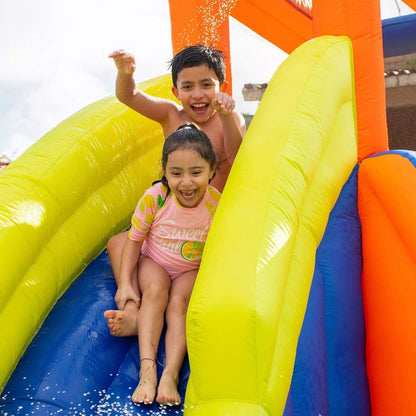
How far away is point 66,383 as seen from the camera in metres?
1.30

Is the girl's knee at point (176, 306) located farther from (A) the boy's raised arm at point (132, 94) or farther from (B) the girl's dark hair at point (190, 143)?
(A) the boy's raised arm at point (132, 94)

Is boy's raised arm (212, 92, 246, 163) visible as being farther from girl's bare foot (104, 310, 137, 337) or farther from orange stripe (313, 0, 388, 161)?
girl's bare foot (104, 310, 137, 337)

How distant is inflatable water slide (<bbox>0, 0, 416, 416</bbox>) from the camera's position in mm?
1043

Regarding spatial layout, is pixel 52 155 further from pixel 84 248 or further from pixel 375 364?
pixel 375 364

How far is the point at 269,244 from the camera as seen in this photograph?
1.13m

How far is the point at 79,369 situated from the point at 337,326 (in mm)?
722

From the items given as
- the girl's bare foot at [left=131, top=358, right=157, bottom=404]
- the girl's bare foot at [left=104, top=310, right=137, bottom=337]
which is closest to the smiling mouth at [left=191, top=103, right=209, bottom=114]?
the girl's bare foot at [left=104, top=310, right=137, bottom=337]

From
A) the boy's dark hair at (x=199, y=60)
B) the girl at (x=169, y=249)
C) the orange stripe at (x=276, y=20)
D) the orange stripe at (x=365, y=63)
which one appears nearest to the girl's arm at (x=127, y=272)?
the girl at (x=169, y=249)

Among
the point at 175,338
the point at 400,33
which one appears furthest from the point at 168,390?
the point at 400,33

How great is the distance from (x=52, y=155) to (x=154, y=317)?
66 centimetres

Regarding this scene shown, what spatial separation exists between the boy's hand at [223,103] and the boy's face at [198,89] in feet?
1.13

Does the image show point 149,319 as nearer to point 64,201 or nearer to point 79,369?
point 79,369

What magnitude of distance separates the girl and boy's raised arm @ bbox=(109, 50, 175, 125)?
0.99 ft

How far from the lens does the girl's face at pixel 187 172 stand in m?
1.48
